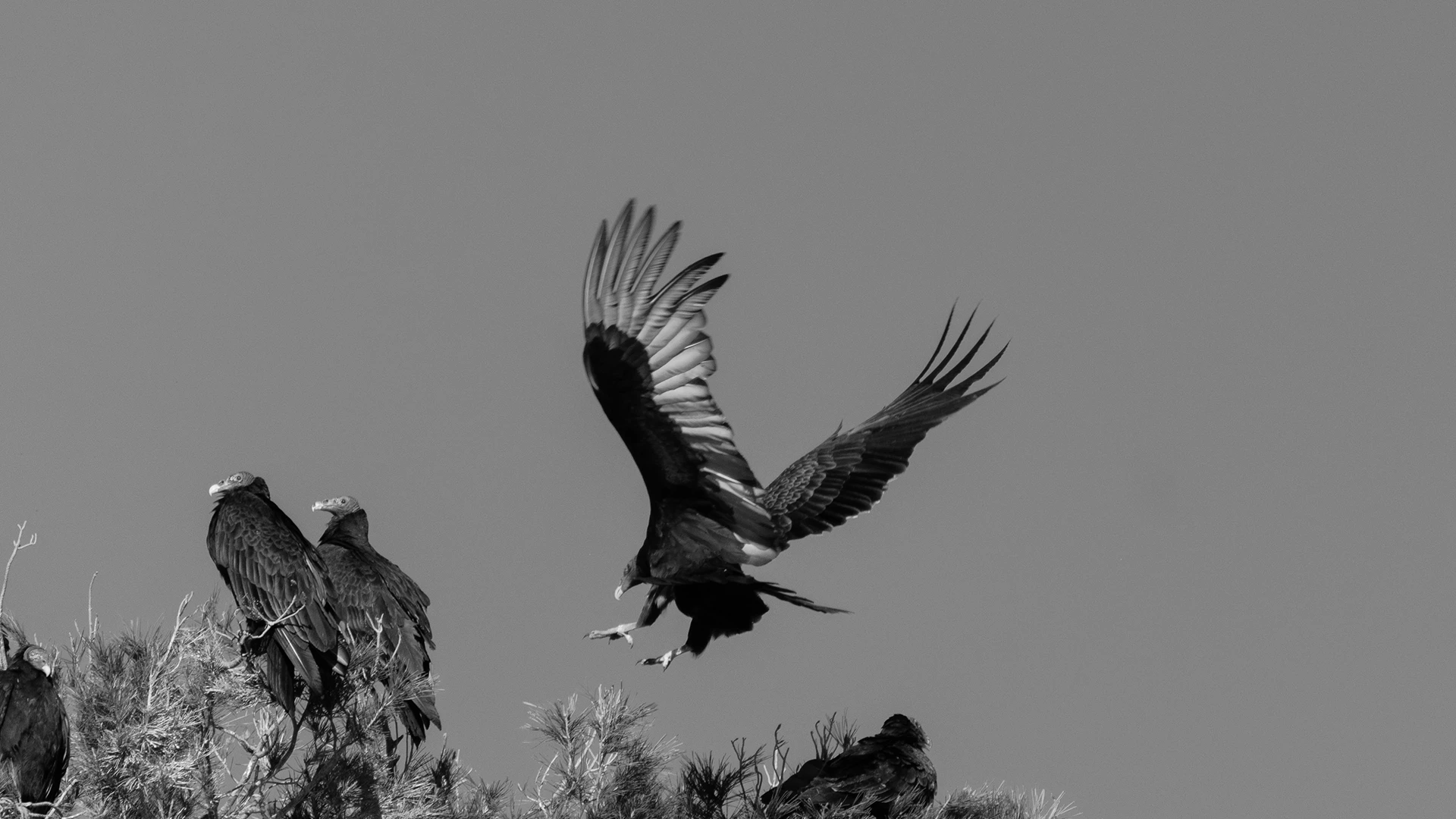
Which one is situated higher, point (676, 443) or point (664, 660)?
point (676, 443)

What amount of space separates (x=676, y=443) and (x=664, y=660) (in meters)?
1.11

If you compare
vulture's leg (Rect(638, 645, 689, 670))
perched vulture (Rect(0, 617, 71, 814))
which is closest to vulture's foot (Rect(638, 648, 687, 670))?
vulture's leg (Rect(638, 645, 689, 670))

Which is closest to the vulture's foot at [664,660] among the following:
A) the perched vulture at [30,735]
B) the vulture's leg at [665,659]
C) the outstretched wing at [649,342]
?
the vulture's leg at [665,659]

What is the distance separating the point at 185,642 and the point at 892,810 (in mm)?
2425

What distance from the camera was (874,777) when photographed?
5738 mm

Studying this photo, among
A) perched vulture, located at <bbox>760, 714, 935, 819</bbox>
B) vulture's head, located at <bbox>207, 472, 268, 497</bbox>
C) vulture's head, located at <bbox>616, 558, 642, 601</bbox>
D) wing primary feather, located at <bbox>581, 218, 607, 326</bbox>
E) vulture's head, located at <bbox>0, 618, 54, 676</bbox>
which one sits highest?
wing primary feather, located at <bbox>581, 218, 607, 326</bbox>

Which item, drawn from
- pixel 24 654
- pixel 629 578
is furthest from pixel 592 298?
pixel 24 654

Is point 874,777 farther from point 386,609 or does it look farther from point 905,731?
point 386,609

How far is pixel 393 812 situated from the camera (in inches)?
216

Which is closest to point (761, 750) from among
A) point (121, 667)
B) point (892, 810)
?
point (892, 810)

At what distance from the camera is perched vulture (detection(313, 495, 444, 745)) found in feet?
21.4

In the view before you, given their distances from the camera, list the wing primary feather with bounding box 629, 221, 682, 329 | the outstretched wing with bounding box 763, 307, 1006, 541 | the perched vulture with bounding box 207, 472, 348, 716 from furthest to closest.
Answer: the outstretched wing with bounding box 763, 307, 1006, 541, the wing primary feather with bounding box 629, 221, 682, 329, the perched vulture with bounding box 207, 472, 348, 716

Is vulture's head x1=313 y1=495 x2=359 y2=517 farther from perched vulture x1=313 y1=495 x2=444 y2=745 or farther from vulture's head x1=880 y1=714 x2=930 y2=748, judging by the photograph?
vulture's head x1=880 y1=714 x2=930 y2=748

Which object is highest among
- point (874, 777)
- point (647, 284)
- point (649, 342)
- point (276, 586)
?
point (647, 284)
